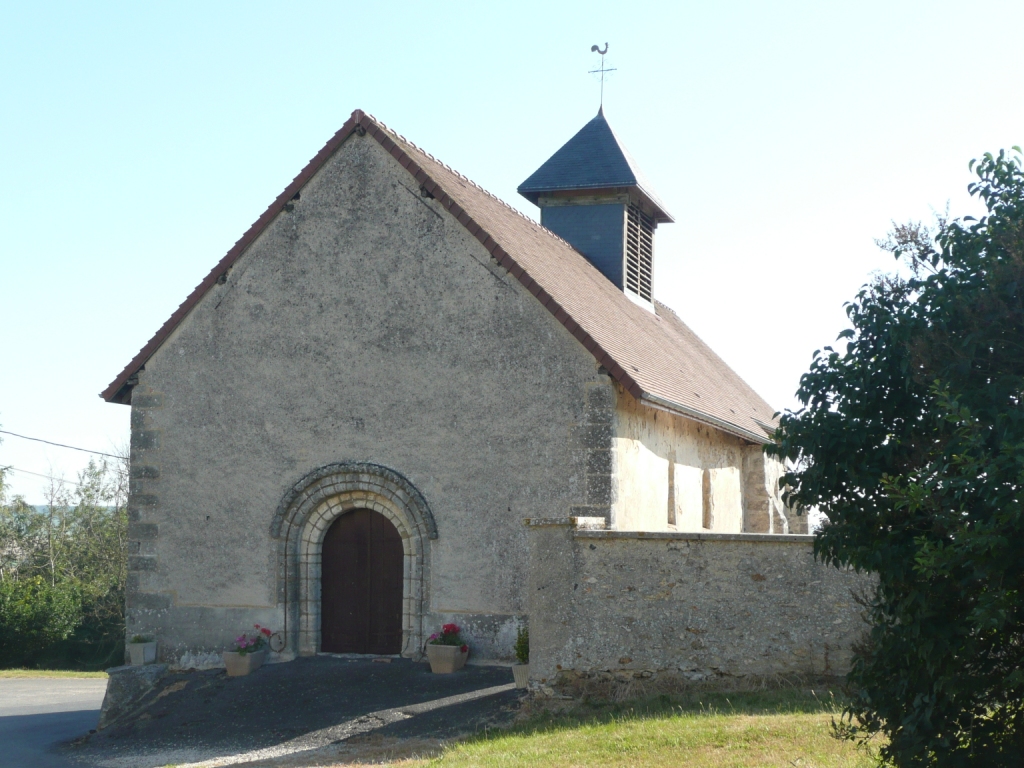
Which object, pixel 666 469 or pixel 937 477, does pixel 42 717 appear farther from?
pixel 937 477

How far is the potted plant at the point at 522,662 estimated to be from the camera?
11.4 meters

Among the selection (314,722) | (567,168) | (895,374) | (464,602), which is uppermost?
(567,168)

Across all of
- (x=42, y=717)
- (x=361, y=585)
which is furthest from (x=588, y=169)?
(x=42, y=717)

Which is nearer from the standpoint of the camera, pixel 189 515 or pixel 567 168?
pixel 189 515

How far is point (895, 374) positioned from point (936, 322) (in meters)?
0.40

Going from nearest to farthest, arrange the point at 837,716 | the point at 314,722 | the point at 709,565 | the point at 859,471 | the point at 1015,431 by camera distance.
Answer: the point at 1015,431 < the point at 859,471 < the point at 837,716 < the point at 709,565 < the point at 314,722

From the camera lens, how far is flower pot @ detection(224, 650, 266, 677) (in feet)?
42.7

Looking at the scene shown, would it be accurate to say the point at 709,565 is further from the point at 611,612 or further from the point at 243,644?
the point at 243,644

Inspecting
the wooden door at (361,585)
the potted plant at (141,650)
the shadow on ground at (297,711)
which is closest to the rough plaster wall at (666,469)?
the shadow on ground at (297,711)

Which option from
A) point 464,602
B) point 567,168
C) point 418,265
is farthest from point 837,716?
point 567,168

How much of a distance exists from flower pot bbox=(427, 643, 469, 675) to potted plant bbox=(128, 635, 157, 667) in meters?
3.91

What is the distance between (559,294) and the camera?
13492mm

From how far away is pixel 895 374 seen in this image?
18.6 ft

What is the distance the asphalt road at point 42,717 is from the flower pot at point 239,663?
1990 millimetres
